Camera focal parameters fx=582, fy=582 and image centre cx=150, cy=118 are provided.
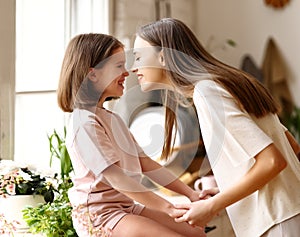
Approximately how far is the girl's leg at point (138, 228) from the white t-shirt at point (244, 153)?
18 centimetres

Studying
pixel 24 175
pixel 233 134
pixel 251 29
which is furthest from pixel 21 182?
pixel 251 29

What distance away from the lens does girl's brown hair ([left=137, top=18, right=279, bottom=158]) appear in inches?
57.3

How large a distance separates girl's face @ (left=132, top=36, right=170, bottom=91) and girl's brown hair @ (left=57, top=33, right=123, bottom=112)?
0.31 ft

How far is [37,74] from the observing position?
248cm

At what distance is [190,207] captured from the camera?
143 centimetres

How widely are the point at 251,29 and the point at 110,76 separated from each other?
2.56m

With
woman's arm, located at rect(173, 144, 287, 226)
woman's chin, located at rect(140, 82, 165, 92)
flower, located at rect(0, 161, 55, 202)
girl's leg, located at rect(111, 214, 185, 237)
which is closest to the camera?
woman's arm, located at rect(173, 144, 287, 226)

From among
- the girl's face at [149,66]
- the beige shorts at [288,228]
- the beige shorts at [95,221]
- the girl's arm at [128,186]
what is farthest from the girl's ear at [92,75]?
the beige shorts at [288,228]

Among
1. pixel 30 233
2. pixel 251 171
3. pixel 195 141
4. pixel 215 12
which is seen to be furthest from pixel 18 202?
pixel 215 12

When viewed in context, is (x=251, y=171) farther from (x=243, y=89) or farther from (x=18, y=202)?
(x=18, y=202)

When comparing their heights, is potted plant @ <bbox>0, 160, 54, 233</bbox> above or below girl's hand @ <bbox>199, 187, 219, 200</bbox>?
below

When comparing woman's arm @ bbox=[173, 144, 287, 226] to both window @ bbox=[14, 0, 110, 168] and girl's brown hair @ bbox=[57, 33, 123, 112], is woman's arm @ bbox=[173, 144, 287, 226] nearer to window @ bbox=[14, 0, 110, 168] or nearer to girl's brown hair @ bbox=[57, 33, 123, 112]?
girl's brown hair @ bbox=[57, 33, 123, 112]

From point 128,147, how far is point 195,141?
42.6 inches

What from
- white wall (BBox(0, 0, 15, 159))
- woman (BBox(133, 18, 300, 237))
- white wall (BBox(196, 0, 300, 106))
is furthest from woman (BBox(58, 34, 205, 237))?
white wall (BBox(196, 0, 300, 106))
